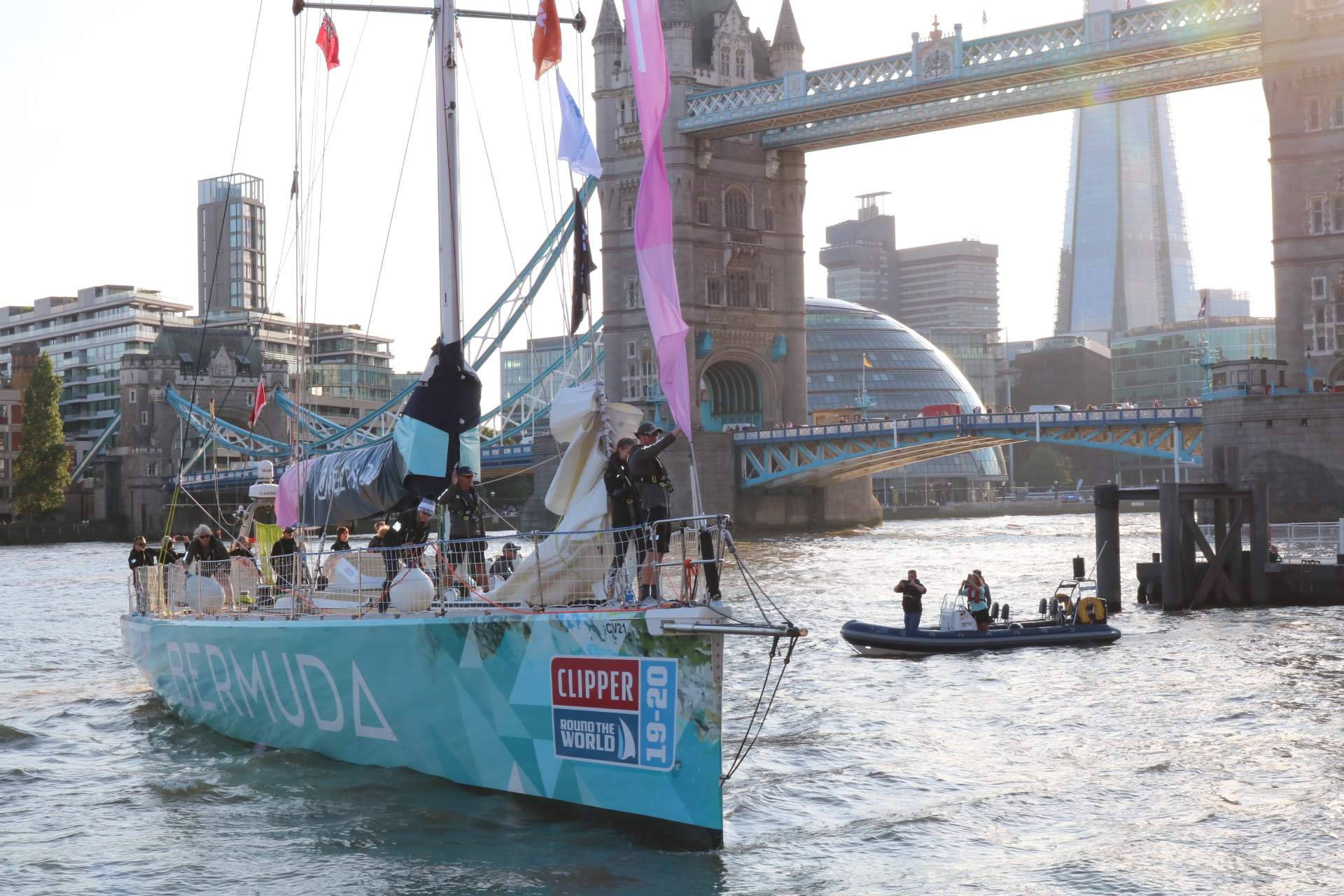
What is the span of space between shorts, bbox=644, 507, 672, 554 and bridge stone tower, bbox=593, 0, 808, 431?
59.2m

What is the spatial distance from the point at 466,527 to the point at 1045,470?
417 feet

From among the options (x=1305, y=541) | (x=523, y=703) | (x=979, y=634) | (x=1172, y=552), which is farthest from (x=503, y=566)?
(x=1305, y=541)

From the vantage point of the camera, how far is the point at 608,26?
74.6 metres

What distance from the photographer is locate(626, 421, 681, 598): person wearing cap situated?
39.2ft

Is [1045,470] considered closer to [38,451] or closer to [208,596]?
[38,451]

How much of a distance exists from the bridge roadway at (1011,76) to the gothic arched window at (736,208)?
15.1 ft

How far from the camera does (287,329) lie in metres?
141

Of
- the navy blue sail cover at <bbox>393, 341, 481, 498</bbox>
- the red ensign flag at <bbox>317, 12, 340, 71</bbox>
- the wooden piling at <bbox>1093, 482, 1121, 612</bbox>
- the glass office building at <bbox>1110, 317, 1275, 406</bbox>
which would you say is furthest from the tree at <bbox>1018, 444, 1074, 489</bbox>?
the navy blue sail cover at <bbox>393, 341, 481, 498</bbox>

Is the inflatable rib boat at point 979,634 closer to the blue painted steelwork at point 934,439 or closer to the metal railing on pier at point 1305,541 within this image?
the metal railing on pier at point 1305,541

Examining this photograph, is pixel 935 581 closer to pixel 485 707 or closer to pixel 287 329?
pixel 485 707

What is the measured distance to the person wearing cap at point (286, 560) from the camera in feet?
51.0

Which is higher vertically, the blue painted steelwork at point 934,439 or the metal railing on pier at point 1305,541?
the blue painted steelwork at point 934,439

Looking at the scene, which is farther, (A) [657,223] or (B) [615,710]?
(B) [615,710]

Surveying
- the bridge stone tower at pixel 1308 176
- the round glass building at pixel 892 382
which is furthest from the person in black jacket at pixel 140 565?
the round glass building at pixel 892 382
